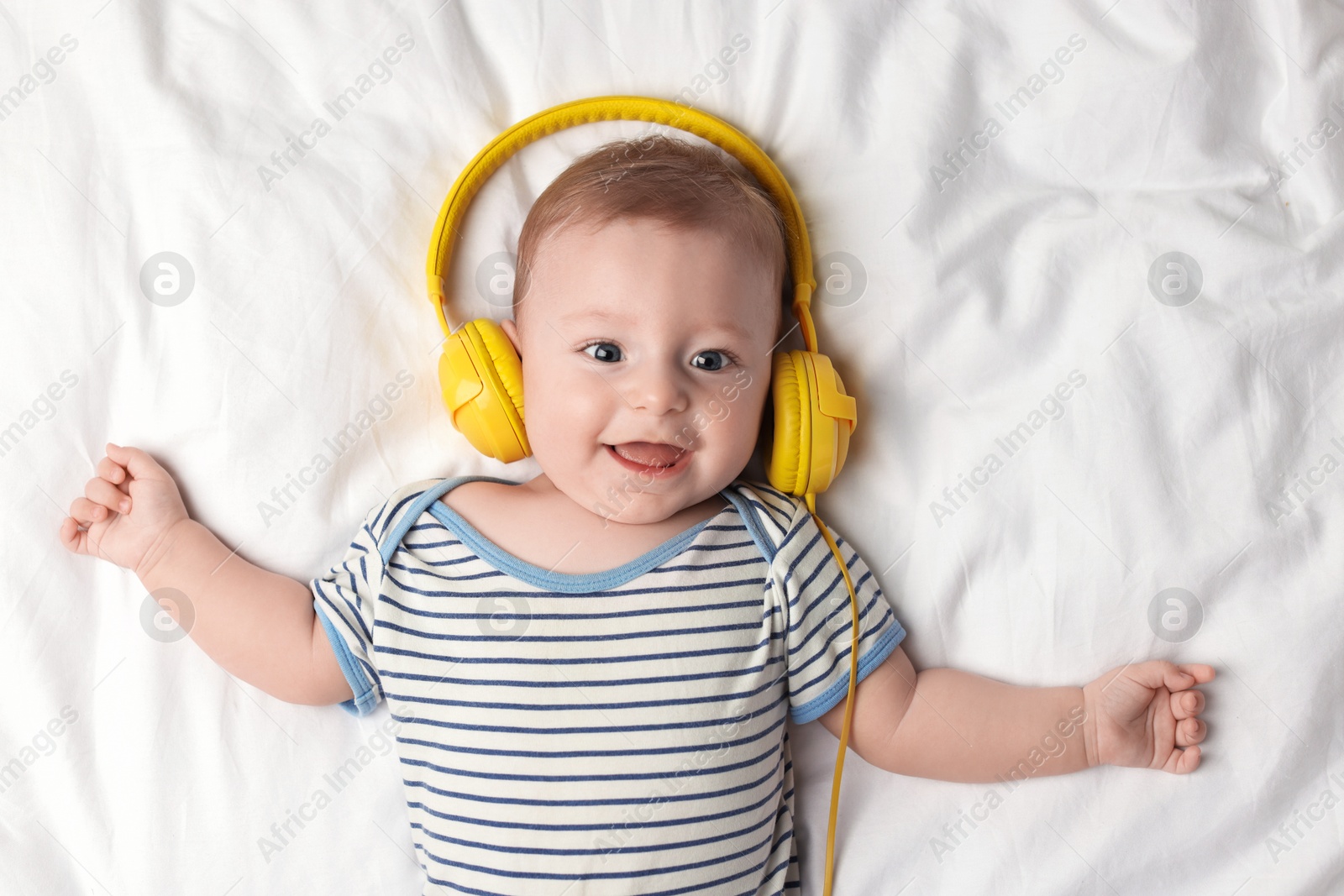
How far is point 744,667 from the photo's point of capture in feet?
4.33

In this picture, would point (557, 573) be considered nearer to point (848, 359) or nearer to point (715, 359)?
point (715, 359)

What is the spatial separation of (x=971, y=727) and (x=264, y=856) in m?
1.02

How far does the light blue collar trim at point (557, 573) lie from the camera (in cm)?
131

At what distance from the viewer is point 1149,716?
1.38 m

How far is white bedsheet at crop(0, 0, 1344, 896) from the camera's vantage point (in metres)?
1.38

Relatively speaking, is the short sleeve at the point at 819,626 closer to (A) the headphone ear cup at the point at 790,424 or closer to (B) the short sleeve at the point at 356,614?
(A) the headphone ear cup at the point at 790,424

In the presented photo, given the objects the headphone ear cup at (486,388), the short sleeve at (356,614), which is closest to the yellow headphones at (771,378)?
the headphone ear cup at (486,388)

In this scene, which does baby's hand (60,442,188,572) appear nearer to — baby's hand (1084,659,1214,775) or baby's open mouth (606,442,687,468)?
baby's open mouth (606,442,687,468)

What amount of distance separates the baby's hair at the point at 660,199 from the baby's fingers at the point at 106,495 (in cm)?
62

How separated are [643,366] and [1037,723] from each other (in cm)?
74

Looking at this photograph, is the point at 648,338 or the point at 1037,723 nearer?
the point at 648,338

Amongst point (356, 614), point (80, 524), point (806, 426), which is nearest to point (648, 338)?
point (806, 426)

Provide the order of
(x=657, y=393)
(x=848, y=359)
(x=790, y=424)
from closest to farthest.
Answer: (x=657, y=393) < (x=790, y=424) < (x=848, y=359)

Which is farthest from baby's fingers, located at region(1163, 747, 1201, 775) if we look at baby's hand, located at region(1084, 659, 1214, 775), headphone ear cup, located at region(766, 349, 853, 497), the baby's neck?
the baby's neck
